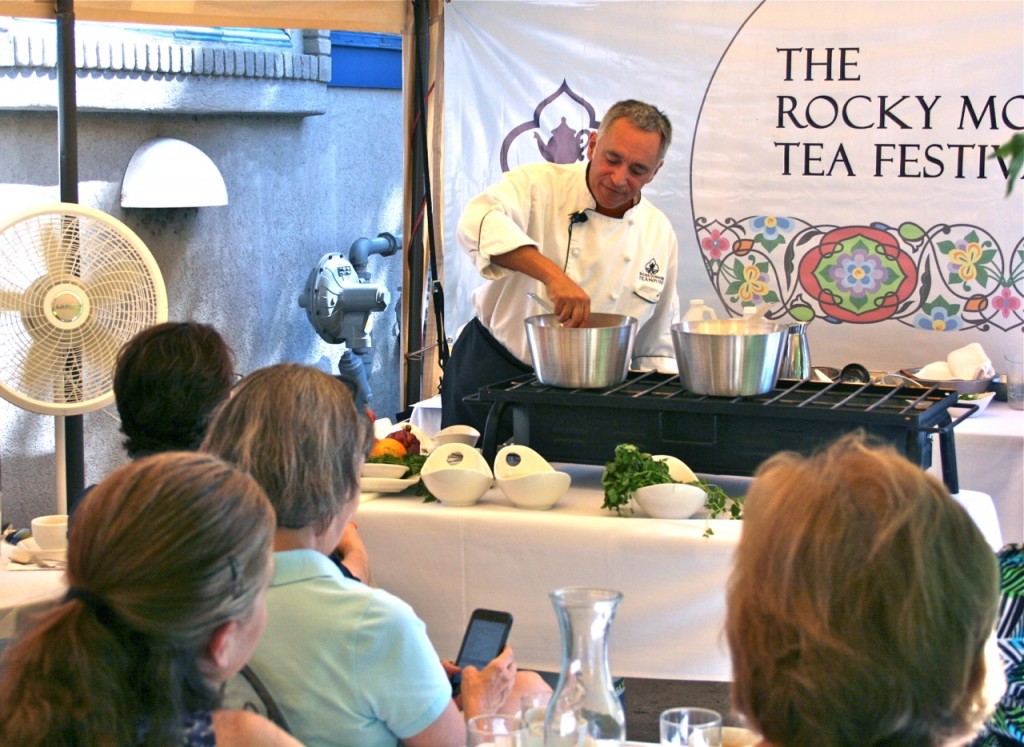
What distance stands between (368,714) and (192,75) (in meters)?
4.48

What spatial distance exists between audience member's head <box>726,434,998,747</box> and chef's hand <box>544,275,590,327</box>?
1.82 m

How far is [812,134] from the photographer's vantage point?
4219mm

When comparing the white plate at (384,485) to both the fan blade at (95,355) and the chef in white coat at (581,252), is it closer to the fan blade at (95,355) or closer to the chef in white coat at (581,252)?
the chef in white coat at (581,252)

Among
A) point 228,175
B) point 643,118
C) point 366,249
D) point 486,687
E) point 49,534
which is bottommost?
point 486,687

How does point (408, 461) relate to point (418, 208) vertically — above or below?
below

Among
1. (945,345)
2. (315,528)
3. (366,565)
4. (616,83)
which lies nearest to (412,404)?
(616,83)

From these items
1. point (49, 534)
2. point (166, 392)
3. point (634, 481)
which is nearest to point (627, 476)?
point (634, 481)

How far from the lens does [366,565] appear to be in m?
2.43

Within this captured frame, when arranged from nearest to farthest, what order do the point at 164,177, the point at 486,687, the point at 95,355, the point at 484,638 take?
the point at 486,687
the point at 484,638
the point at 95,355
the point at 164,177

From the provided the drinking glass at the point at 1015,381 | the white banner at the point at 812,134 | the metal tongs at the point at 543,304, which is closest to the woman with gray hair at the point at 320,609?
Answer: the metal tongs at the point at 543,304

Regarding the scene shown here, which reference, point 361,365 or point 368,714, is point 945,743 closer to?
point 368,714

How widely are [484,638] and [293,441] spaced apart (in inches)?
20.9

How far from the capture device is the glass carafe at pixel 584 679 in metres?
1.36

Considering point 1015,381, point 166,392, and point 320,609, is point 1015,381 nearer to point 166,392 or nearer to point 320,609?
point 166,392
